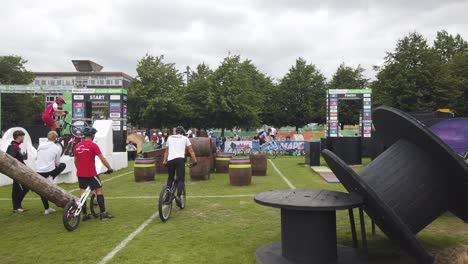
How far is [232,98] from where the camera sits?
40.7 metres

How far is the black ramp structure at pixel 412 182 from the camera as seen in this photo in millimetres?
4438

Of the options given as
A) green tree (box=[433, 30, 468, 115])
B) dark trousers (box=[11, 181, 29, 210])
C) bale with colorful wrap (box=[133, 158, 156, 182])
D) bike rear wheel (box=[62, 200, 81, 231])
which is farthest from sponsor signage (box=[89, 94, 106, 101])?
green tree (box=[433, 30, 468, 115])

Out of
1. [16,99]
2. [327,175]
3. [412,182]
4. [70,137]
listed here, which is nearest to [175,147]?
[412,182]

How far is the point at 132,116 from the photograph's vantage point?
44000mm

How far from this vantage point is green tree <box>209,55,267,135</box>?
40.6 meters

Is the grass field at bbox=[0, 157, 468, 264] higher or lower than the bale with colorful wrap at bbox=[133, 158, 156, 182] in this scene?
lower

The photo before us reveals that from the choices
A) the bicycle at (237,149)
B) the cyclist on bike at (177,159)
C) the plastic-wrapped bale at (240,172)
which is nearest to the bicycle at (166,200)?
the cyclist on bike at (177,159)

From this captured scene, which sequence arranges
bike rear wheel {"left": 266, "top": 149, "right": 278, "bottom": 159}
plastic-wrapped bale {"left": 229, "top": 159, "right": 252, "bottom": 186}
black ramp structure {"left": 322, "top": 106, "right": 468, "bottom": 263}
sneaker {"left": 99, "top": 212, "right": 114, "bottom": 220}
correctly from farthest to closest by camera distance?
bike rear wheel {"left": 266, "top": 149, "right": 278, "bottom": 159}
plastic-wrapped bale {"left": 229, "top": 159, "right": 252, "bottom": 186}
sneaker {"left": 99, "top": 212, "right": 114, "bottom": 220}
black ramp structure {"left": 322, "top": 106, "right": 468, "bottom": 263}

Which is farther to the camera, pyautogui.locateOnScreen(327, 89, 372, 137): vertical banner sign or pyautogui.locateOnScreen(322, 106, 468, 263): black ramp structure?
pyautogui.locateOnScreen(327, 89, 372, 137): vertical banner sign

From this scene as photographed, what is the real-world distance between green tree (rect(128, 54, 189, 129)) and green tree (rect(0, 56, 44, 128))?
55.2 ft

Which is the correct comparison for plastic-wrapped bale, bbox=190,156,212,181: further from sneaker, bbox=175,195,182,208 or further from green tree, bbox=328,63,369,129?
green tree, bbox=328,63,369,129

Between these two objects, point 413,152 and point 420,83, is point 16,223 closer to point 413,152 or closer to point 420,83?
point 413,152

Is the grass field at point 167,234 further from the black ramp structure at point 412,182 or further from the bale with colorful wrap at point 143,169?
the bale with colorful wrap at point 143,169

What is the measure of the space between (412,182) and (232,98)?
3621cm
